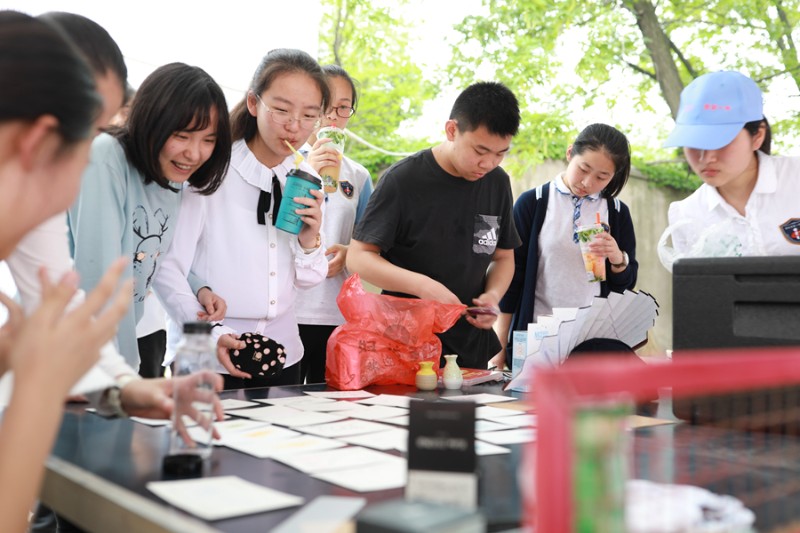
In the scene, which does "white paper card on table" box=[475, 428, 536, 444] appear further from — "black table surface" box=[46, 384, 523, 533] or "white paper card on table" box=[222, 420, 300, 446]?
"white paper card on table" box=[222, 420, 300, 446]

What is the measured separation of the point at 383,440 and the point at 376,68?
6.74 meters

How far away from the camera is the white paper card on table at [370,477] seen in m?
1.02

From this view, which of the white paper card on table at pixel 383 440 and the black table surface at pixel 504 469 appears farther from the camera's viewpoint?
the white paper card on table at pixel 383 440

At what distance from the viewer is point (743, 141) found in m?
2.03

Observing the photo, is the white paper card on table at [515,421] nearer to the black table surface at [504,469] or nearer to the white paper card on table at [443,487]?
the black table surface at [504,469]

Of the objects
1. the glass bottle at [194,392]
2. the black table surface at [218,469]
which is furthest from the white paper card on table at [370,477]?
the glass bottle at [194,392]

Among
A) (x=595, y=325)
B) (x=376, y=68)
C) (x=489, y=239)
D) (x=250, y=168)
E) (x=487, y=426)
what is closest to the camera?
(x=487, y=426)

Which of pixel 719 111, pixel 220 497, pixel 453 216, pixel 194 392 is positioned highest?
pixel 719 111

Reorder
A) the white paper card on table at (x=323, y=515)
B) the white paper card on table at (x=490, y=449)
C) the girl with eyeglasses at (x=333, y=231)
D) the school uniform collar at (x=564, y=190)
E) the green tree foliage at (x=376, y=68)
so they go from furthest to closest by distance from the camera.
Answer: the green tree foliage at (x=376, y=68)
the school uniform collar at (x=564, y=190)
the girl with eyeglasses at (x=333, y=231)
the white paper card on table at (x=490, y=449)
the white paper card on table at (x=323, y=515)

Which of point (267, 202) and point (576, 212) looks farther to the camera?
point (576, 212)

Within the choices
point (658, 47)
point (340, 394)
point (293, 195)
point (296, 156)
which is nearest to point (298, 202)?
point (293, 195)

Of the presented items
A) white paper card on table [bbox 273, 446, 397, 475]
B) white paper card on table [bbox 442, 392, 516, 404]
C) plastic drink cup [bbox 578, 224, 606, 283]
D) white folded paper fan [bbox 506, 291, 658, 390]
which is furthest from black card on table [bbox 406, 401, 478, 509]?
plastic drink cup [bbox 578, 224, 606, 283]

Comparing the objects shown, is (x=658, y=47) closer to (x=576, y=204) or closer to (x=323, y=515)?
(x=576, y=204)

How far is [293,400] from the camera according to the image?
179cm
